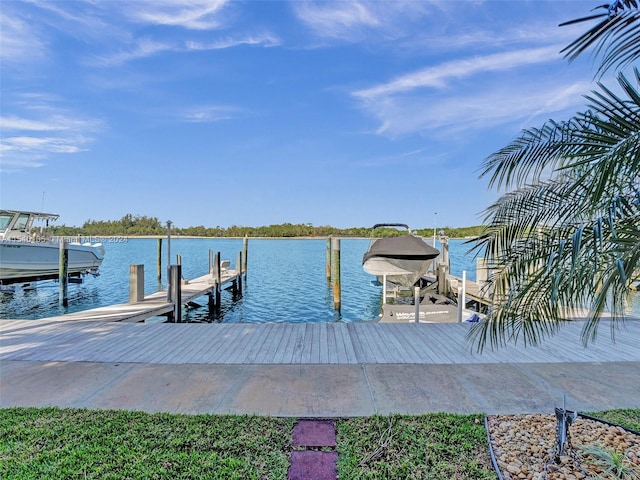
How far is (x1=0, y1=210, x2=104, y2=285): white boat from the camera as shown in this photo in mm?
14594

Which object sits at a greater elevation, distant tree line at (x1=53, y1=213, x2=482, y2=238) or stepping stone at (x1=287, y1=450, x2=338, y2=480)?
distant tree line at (x1=53, y1=213, x2=482, y2=238)

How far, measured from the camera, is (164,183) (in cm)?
3391

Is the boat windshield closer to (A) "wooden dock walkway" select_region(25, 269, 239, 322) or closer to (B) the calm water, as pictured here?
(B) the calm water

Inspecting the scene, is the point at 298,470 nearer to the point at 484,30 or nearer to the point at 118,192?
the point at 484,30

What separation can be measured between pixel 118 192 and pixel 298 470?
38.9m

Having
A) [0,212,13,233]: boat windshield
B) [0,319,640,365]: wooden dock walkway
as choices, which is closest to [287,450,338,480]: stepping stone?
[0,319,640,365]: wooden dock walkway

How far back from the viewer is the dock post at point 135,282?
8953 mm

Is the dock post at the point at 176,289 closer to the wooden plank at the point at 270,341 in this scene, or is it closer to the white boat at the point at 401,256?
the wooden plank at the point at 270,341

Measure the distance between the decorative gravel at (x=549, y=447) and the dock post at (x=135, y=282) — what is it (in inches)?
345

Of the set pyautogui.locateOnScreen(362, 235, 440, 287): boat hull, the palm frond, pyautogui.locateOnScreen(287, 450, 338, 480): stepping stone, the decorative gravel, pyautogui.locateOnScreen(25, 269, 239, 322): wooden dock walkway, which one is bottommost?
pyautogui.locateOnScreen(25, 269, 239, 322): wooden dock walkway

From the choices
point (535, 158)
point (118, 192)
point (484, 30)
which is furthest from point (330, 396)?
point (118, 192)

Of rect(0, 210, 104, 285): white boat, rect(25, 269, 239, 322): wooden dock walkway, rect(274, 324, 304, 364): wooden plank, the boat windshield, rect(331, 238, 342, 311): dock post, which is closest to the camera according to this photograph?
rect(274, 324, 304, 364): wooden plank

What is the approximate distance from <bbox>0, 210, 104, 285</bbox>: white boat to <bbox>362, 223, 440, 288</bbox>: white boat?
520 inches

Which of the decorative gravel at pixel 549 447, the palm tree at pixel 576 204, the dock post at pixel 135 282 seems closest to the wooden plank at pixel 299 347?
the decorative gravel at pixel 549 447
